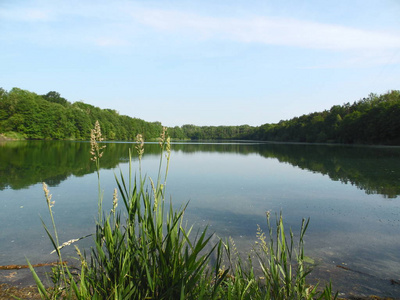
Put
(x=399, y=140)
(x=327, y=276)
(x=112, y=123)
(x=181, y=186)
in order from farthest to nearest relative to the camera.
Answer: (x=112, y=123)
(x=399, y=140)
(x=181, y=186)
(x=327, y=276)

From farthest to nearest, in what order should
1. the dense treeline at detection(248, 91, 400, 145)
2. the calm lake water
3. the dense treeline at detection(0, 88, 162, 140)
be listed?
the dense treeline at detection(0, 88, 162, 140) < the dense treeline at detection(248, 91, 400, 145) < the calm lake water

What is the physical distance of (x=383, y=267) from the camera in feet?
13.4

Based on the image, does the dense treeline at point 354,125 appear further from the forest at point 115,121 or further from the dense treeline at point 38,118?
the dense treeline at point 38,118

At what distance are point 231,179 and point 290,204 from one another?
15.6 feet

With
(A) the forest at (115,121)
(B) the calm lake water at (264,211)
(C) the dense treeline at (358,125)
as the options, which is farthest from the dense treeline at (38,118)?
(C) the dense treeline at (358,125)

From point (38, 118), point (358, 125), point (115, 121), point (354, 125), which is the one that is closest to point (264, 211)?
point (358, 125)

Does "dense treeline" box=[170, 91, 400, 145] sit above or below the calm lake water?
above

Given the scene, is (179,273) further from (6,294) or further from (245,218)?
(245,218)

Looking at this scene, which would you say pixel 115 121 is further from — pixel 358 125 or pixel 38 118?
pixel 358 125

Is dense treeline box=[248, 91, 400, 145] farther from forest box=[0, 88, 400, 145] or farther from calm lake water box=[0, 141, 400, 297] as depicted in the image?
calm lake water box=[0, 141, 400, 297]

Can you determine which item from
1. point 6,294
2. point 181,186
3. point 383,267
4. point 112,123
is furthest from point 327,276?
point 112,123

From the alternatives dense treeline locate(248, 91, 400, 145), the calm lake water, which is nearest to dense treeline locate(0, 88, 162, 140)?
the calm lake water

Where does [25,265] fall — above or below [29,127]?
below

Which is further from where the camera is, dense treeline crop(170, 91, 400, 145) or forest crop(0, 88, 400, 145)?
forest crop(0, 88, 400, 145)
